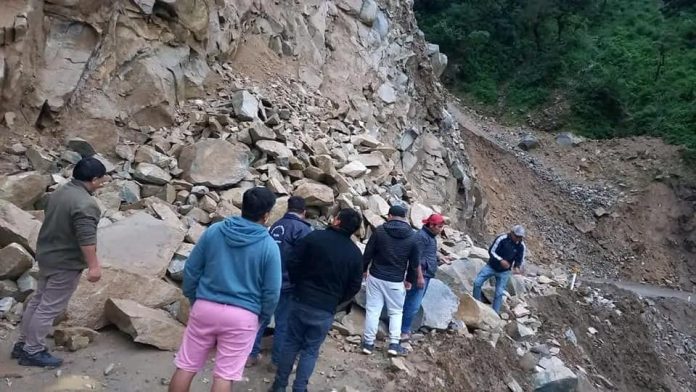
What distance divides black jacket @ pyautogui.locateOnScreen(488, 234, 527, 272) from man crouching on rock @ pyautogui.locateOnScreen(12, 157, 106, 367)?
559 cm

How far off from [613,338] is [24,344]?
996 centimetres

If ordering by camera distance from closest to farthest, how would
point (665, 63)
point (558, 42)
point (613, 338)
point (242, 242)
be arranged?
point (242, 242)
point (613, 338)
point (665, 63)
point (558, 42)

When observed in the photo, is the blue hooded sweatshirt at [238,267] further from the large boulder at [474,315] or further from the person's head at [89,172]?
the large boulder at [474,315]

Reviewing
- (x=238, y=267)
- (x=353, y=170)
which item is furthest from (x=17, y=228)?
(x=353, y=170)

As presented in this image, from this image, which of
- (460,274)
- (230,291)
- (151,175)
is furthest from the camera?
(460,274)

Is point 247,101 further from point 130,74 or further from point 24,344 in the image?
point 24,344

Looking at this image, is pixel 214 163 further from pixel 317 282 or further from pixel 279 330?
pixel 317 282

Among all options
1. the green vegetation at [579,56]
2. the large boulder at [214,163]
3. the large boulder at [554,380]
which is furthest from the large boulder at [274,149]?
the green vegetation at [579,56]

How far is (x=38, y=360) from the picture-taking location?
186 inches

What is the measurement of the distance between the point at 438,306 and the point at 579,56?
26.8m

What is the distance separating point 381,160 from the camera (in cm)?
1085

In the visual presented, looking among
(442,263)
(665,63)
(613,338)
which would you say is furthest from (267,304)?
(665,63)

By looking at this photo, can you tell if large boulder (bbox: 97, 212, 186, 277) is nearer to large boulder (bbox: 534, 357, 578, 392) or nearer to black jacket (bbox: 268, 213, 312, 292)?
black jacket (bbox: 268, 213, 312, 292)

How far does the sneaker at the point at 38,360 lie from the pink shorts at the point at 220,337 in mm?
1569
